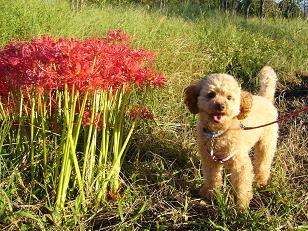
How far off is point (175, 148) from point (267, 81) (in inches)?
42.0

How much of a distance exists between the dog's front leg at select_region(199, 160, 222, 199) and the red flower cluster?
0.76m

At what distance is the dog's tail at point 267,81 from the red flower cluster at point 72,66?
1192 millimetres

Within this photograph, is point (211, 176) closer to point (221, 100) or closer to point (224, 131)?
point (224, 131)

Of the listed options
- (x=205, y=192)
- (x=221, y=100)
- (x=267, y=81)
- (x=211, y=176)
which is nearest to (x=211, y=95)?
(x=221, y=100)

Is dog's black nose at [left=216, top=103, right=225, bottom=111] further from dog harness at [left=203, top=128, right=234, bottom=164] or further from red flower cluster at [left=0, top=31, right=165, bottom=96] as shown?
red flower cluster at [left=0, top=31, right=165, bottom=96]

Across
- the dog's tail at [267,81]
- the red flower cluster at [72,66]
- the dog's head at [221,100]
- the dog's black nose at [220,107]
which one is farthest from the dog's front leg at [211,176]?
the dog's tail at [267,81]

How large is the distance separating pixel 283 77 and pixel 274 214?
151 inches

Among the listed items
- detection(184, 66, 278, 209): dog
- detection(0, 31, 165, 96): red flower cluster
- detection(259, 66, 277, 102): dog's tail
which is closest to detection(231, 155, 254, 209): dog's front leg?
detection(184, 66, 278, 209): dog

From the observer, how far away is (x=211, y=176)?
10.4 ft

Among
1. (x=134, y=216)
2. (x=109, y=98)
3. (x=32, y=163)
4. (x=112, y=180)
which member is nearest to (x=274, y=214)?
(x=134, y=216)

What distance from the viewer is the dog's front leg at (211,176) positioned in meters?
3.17

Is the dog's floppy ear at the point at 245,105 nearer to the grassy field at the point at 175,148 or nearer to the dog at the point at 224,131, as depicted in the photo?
the dog at the point at 224,131

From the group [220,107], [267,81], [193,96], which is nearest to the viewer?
[220,107]

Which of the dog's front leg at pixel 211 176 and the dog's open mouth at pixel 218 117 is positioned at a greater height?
the dog's open mouth at pixel 218 117
